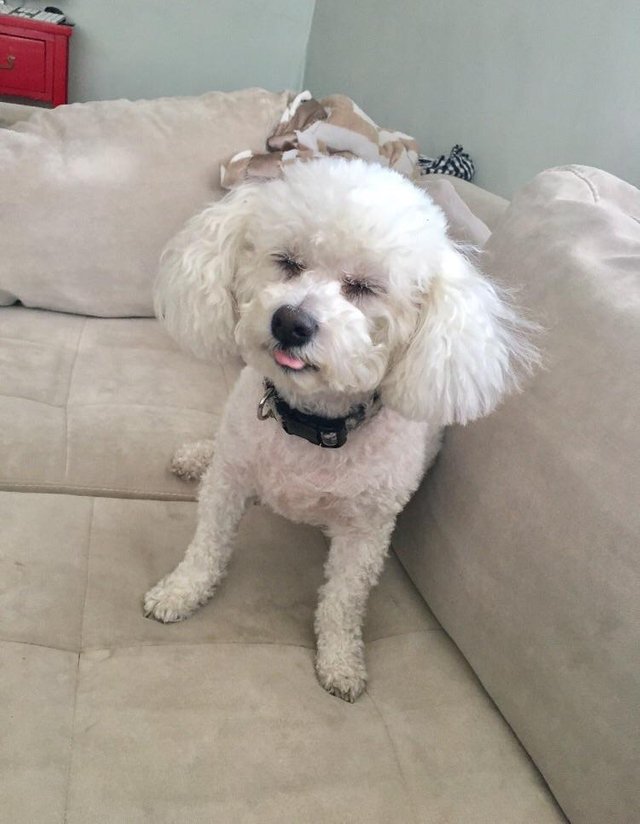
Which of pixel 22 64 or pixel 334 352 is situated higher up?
pixel 334 352

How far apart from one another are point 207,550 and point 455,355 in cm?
46

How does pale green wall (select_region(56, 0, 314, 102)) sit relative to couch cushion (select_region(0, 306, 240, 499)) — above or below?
above

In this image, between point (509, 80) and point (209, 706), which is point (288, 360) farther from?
point (509, 80)

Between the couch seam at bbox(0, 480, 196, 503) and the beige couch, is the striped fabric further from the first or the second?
the couch seam at bbox(0, 480, 196, 503)

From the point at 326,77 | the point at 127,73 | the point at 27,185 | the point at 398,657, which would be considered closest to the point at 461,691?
the point at 398,657

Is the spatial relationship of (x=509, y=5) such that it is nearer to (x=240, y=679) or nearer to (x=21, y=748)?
(x=240, y=679)

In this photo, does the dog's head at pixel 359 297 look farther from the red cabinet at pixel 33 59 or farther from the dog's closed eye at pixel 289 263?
the red cabinet at pixel 33 59

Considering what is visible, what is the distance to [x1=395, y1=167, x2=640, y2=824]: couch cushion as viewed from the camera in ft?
2.50

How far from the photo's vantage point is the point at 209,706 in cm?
82

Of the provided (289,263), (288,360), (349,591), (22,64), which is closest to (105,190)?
(289,263)

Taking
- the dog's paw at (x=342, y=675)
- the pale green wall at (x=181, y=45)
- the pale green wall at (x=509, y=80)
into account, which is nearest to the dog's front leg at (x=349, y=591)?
the dog's paw at (x=342, y=675)

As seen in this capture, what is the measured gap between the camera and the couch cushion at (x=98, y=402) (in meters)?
1.13

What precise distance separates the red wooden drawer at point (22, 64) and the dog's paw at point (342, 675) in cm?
326

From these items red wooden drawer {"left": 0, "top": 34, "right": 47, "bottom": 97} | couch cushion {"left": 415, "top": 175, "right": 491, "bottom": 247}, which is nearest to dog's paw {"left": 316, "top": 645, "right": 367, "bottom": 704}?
couch cushion {"left": 415, "top": 175, "right": 491, "bottom": 247}
